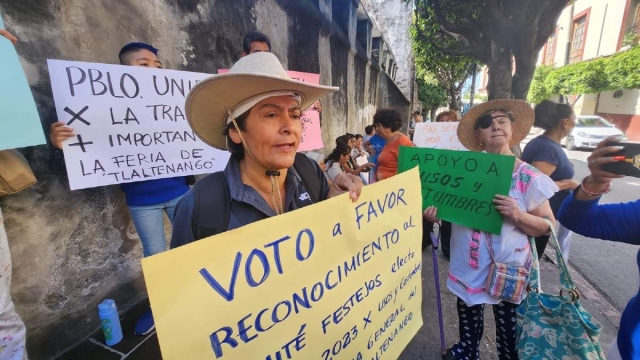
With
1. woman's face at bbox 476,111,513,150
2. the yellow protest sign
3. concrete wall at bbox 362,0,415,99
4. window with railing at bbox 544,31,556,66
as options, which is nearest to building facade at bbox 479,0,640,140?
window with railing at bbox 544,31,556,66

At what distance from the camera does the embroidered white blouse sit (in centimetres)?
161

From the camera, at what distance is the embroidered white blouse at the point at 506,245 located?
1.61 meters

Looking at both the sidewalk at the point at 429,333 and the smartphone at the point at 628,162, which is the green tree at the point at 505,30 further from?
the smartphone at the point at 628,162

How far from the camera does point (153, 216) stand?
2.18 metres

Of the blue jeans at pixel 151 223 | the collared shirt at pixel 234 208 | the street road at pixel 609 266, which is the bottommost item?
the street road at pixel 609 266

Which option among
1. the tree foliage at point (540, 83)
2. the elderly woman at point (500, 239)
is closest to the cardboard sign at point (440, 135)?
the elderly woman at point (500, 239)

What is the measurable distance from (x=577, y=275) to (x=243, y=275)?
4.32 m

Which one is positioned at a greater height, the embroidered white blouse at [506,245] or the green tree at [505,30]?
the green tree at [505,30]

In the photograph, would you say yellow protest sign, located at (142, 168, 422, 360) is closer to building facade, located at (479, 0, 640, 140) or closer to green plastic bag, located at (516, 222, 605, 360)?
green plastic bag, located at (516, 222, 605, 360)

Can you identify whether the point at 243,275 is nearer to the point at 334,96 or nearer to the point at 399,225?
the point at 399,225

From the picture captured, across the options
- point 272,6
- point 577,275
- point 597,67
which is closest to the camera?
point 577,275

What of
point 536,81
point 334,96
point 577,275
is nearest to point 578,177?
point 577,275

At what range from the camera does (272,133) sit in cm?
114

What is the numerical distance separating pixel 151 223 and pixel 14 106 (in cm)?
108
